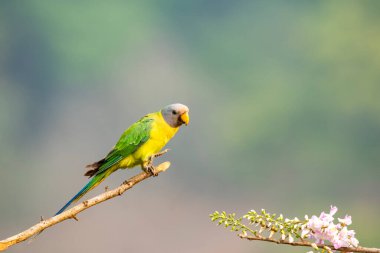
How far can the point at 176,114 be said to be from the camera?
7.70 feet

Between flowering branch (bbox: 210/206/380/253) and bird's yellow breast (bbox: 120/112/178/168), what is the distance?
69 centimetres

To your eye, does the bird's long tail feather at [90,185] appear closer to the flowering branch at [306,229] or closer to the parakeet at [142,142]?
the parakeet at [142,142]

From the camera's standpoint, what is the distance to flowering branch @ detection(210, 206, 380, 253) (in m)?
1.73

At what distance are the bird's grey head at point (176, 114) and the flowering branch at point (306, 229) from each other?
675 millimetres

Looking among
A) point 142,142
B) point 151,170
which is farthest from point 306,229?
point 142,142

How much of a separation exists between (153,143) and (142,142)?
5 centimetres

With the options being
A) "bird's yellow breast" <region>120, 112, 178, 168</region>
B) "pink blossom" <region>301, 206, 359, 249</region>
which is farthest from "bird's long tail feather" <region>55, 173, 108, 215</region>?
"pink blossom" <region>301, 206, 359, 249</region>

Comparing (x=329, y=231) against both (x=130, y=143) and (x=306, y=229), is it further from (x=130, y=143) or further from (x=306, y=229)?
(x=130, y=143)

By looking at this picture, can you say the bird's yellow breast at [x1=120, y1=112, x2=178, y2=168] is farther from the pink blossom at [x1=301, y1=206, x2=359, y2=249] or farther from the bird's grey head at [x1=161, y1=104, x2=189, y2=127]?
the pink blossom at [x1=301, y1=206, x2=359, y2=249]

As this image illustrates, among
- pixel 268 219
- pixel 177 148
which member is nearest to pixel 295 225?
pixel 268 219

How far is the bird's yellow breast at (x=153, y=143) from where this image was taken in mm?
2359

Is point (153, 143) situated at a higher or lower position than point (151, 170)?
higher

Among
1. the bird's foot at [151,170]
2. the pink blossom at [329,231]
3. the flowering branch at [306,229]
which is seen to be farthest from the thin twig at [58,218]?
the pink blossom at [329,231]

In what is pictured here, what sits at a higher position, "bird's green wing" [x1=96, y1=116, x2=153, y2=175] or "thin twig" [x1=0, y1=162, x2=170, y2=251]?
"bird's green wing" [x1=96, y1=116, x2=153, y2=175]
